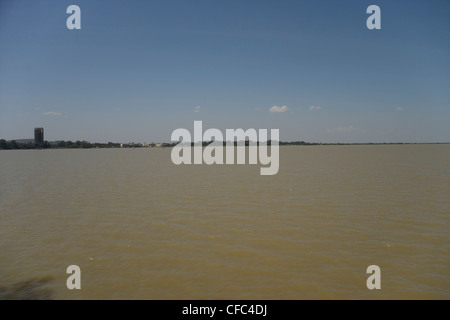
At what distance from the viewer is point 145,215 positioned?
1185 cm

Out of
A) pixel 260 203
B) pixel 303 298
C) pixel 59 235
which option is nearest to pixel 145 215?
pixel 59 235

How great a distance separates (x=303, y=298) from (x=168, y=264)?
11.1ft

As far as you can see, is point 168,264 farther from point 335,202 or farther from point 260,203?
point 335,202

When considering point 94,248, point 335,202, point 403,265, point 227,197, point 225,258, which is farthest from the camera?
point 227,197

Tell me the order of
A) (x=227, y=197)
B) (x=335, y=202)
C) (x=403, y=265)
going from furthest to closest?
1. (x=227, y=197)
2. (x=335, y=202)
3. (x=403, y=265)

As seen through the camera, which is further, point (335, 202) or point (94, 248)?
point (335, 202)

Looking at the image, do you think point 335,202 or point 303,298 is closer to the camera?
point 303,298

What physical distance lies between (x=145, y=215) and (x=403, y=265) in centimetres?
913

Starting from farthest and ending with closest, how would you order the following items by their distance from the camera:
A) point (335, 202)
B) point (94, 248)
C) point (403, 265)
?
1. point (335, 202)
2. point (94, 248)
3. point (403, 265)
